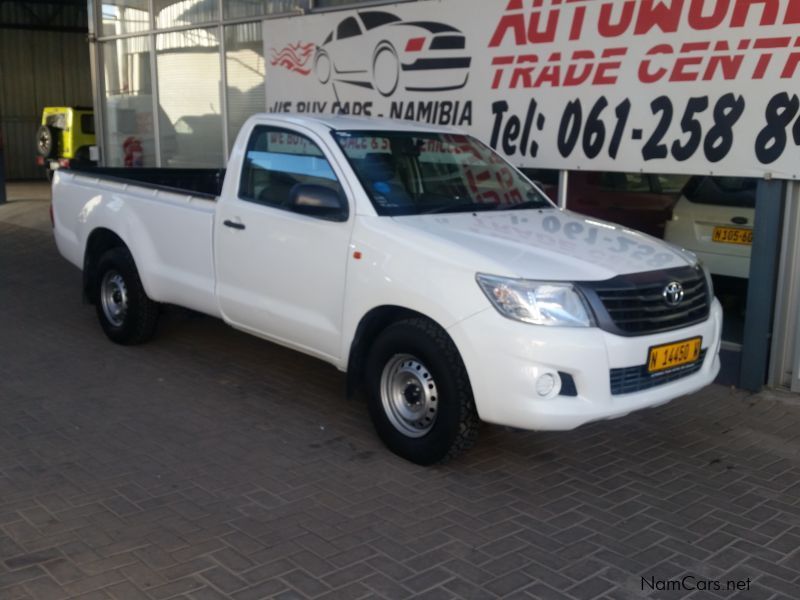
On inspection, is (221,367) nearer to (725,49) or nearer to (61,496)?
(61,496)

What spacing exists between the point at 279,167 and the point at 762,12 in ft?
11.5

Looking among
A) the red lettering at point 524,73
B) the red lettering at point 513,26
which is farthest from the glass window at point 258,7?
the red lettering at point 524,73

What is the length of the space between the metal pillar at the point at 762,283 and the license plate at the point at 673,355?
1.80 m

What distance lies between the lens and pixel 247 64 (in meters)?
10.8

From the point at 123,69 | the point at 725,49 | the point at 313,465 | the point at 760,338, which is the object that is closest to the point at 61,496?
the point at 313,465

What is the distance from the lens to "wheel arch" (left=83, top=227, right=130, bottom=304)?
7125mm

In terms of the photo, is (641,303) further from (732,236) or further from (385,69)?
(385,69)

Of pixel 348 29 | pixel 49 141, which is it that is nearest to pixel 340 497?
pixel 348 29

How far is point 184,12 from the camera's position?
1180 centimetres

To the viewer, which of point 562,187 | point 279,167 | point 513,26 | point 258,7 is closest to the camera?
point 279,167

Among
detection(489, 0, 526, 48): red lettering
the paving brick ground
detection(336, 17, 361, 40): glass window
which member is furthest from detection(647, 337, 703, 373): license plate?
detection(336, 17, 361, 40): glass window

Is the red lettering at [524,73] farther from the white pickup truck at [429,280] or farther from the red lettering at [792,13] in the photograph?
the red lettering at [792,13]

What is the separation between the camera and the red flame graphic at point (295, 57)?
9.70 meters

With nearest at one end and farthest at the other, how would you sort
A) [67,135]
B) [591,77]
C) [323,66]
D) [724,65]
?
[724,65]
[591,77]
[323,66]
[67,135]
